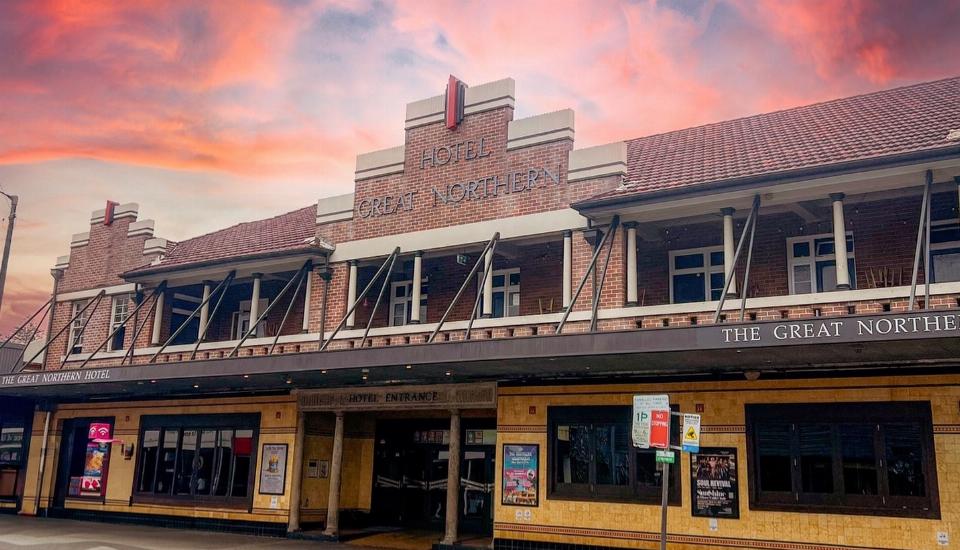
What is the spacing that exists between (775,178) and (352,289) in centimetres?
1010

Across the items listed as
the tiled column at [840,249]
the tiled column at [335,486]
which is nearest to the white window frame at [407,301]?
the tiled column at [335,486]

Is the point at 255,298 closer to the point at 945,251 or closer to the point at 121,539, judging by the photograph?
the point at 121,539

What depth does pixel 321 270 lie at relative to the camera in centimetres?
2103

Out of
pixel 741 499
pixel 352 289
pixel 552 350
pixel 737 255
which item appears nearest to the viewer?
pixel 552 350

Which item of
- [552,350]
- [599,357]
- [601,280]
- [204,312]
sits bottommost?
[599,357]

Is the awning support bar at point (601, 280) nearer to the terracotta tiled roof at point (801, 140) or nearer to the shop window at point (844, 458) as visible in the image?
the terracotta tiled roof at point (801, 140)

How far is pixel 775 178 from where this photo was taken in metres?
14.6

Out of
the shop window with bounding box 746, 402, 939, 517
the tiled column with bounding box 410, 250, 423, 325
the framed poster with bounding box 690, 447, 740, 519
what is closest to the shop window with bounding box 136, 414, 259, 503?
the tiled column with bounding box 410, 250, 423, 325

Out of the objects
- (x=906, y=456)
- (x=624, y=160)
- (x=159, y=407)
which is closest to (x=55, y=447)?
(x=159, y=407)

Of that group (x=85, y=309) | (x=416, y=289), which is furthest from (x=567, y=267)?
(x=85, y=309)

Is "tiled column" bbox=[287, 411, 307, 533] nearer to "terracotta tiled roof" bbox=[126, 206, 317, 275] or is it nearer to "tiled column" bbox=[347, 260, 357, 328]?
"tiled column" bbox=[347, 260, 357, 328]

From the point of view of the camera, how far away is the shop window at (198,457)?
21.4m

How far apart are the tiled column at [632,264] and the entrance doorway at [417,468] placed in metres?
5.51

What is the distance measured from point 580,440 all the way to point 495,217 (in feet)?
17.2
